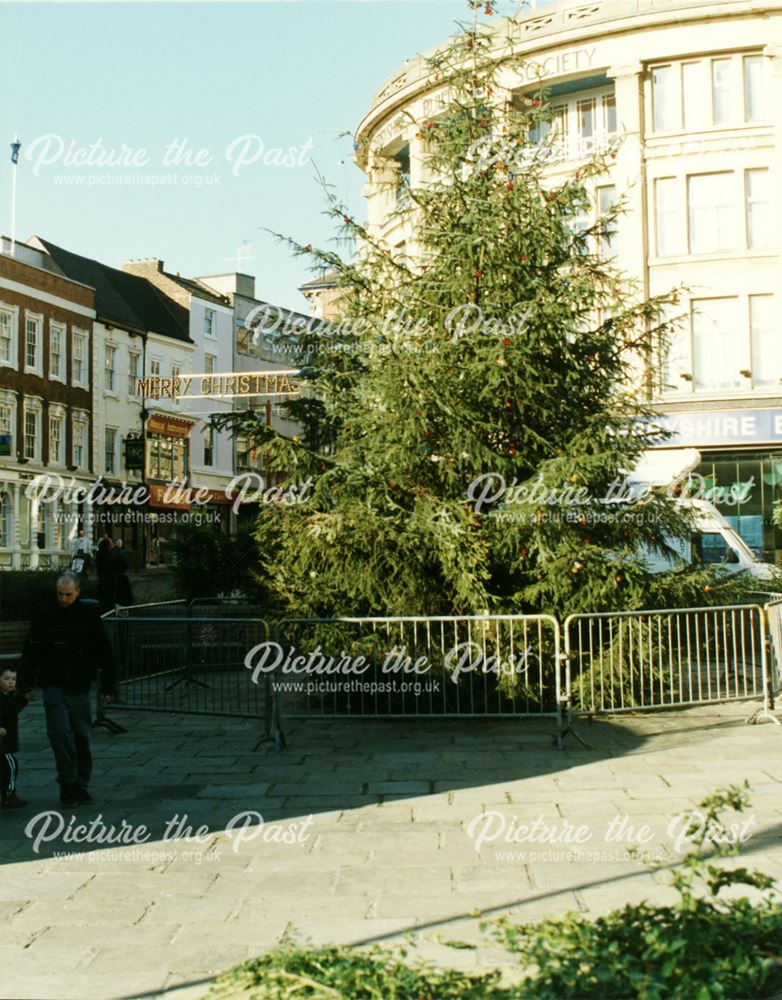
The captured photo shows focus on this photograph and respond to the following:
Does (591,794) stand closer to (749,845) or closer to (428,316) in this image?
(749,845)

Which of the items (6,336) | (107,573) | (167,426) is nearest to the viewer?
(107,573)

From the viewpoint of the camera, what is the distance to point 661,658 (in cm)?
1184

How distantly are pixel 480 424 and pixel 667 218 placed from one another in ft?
74.8

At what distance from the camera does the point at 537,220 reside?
13.2m

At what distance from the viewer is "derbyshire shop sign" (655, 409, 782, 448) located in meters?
31.4

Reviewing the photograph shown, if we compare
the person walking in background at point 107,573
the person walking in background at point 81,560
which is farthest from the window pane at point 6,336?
the person walking in background at point 107,573

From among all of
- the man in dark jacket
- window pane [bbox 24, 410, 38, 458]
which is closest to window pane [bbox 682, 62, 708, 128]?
window pane [bbox 24, 410, 38, 458]

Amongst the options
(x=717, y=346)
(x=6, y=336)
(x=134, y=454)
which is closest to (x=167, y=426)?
(x=134, y=454)

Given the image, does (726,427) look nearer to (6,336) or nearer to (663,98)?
(663,98)

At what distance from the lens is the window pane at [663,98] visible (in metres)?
33.3

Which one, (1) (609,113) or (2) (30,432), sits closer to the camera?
(1) (609,113)

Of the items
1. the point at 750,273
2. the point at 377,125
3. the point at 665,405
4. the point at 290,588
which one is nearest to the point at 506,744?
the point at 290,588

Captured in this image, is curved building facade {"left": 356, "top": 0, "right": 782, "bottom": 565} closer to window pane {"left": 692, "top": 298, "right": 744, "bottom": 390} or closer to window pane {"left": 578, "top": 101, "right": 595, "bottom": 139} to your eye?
window pane {"left": 692, "top": 298, "right": 744, "bottom": 390}

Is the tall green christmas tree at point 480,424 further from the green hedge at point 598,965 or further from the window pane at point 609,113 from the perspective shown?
the window pane at point 609,113
